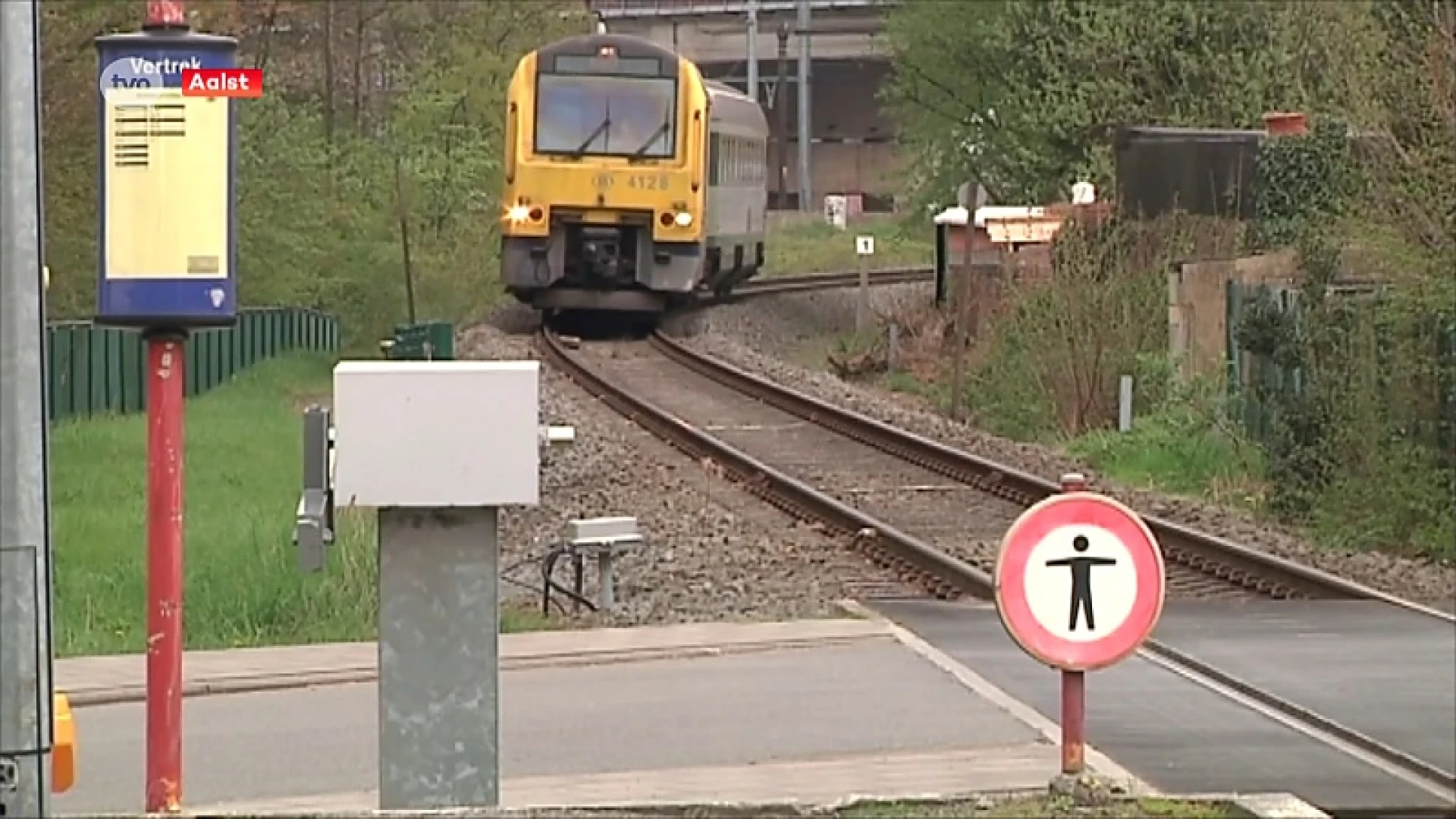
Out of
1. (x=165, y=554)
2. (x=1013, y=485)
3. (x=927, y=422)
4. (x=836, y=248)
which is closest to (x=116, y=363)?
(x=927, y=422)

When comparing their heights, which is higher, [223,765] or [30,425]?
[30,425]

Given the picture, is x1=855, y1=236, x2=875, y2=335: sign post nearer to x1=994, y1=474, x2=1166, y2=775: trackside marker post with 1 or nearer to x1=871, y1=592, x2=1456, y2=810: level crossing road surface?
x1=871, y1=592, x2=1456, y2=810: level crossing road surface

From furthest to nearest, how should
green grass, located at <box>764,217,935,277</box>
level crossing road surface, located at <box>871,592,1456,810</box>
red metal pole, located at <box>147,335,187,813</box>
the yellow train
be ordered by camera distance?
green grass, located at <box>764,217,935,277</box> → the yellow train → level crossing road surface, located at <box>871,592,1456,810</box> → red metal pole, located at <box>147,335,187,813</box>

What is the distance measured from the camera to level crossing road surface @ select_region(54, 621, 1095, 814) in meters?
8.90

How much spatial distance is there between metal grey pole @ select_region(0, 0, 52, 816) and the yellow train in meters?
27.9

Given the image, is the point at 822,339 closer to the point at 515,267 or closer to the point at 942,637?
the point at 515,267

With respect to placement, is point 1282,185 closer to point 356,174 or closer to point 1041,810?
point 356,174

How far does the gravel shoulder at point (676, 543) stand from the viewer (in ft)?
48.5

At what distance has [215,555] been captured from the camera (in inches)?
606

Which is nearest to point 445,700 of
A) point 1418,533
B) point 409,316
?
point 1418,533

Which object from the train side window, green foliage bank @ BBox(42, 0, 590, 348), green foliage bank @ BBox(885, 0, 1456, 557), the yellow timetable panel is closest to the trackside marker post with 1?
the yellow timetable panel

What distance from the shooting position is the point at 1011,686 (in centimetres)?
1148

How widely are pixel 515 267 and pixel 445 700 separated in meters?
27.9

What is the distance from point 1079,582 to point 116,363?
26277 mm
